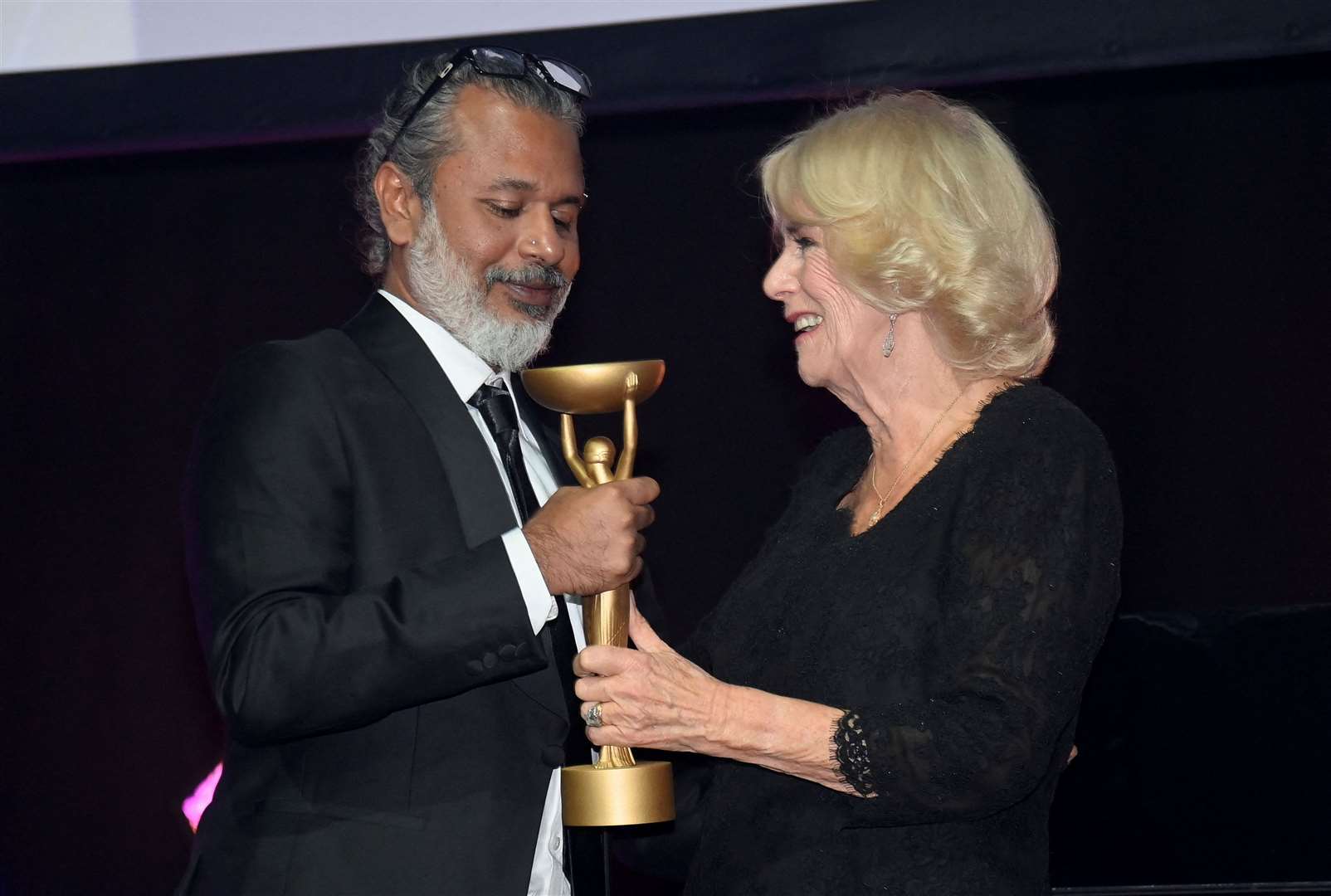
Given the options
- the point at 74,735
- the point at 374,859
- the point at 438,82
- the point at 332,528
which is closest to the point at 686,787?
the point at 374,859

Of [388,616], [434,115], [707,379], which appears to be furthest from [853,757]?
[707,379]

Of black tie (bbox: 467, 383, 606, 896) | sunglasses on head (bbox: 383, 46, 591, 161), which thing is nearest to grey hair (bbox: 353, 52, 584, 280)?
sunglasses on head (bbox: 383, 46, 591, 161)

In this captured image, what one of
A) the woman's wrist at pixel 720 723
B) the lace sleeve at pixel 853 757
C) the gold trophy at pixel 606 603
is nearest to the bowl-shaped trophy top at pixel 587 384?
the gold trophy at pixel 606 603

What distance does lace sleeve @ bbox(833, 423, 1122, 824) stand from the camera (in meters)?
1.81

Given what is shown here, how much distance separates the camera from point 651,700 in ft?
6.19

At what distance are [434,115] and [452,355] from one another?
44 centimetres

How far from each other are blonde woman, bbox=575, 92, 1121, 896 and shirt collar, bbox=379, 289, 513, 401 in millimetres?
448

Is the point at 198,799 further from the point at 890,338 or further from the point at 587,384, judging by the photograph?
the point at 890,338

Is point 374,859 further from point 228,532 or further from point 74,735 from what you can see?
point 74,735

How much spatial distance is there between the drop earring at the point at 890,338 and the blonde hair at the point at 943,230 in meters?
0.02

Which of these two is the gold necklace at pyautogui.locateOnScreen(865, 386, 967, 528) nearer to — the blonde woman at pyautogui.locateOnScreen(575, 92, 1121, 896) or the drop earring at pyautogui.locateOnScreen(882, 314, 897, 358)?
the blonde woman at pyautogui.locateOnScreen(575, 92, 1121, 896)

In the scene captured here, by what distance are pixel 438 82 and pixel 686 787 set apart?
4.13ft

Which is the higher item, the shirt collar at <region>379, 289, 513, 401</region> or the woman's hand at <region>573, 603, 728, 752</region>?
the shirt collar at <region>379, 289, 513, 401</region>

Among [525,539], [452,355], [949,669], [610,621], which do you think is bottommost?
[949,669]
